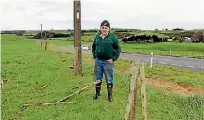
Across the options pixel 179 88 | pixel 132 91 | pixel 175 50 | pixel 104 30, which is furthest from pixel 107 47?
pixel 175 50

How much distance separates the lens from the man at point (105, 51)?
9750 millimetres

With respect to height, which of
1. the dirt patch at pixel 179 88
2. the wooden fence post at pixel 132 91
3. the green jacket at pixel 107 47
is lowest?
the dirt patch at pixel 179 88

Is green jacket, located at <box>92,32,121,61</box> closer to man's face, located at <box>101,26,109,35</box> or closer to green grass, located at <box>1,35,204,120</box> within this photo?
man's face, located at <box>101,26,109,35</box>

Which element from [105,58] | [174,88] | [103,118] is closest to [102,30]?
[105,58]

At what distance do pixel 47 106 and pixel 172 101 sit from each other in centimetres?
373

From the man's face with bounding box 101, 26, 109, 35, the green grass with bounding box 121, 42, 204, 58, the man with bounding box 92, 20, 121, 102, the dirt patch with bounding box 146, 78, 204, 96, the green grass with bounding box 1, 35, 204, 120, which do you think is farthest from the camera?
the green grass with bounding box 121, 42, 204, 58

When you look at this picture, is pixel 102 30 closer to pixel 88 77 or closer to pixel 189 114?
pixel 189 114

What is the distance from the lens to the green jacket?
9781 mm

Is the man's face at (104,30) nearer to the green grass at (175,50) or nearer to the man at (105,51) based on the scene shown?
the man at (105,51)

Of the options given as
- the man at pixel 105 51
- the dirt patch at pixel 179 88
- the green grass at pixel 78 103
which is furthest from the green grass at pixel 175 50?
the man at pixel 105 51

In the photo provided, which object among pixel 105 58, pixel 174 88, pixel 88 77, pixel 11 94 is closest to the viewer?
pixel 105 58

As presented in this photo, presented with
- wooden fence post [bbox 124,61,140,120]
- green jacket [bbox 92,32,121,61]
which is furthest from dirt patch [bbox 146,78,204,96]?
wooden fence post [bbox 124,61,140,120]

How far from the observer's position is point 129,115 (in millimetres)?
6777

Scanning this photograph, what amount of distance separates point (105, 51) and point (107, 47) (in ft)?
0.44
